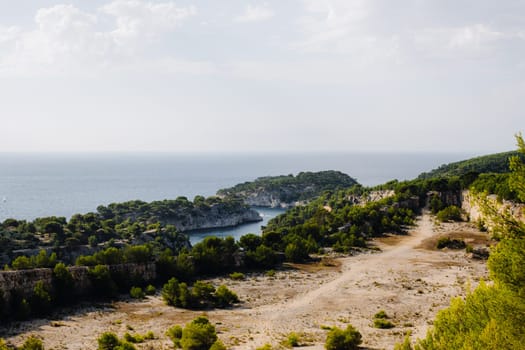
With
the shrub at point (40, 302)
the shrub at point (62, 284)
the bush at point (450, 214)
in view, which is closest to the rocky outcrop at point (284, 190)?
the bush at point (450, 214)

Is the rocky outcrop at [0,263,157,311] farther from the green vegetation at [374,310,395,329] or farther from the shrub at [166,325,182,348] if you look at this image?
the green vegetation at [374,310,395,329]

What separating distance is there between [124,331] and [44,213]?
119 meters

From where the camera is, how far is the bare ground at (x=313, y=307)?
24528mm

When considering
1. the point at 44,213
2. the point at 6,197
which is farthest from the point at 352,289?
the point at 6,197

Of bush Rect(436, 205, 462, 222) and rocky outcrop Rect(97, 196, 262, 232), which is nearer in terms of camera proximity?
bush Rect(436, 205, 462, 222)

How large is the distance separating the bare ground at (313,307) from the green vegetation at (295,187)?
109606 mm

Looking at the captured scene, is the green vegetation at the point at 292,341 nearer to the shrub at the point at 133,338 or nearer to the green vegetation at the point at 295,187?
the shrub at the point at 133,338

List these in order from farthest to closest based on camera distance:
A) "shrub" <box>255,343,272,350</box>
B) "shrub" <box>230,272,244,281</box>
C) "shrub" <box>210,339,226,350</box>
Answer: "shrub" <box>230,272,244,281</box> → "shrub" <box>255,343,272,350</box> → "shrub" <box>210,339,226,350</box>

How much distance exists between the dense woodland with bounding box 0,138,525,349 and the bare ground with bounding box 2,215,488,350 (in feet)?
8.01

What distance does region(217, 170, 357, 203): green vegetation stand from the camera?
515 ft

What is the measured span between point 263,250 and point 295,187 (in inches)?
4684

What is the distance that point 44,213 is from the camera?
129 m

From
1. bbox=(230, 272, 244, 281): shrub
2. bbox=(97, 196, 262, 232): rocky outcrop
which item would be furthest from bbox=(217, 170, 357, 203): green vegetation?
bbox=(230, 272, 244, 281): shrub

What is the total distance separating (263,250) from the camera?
43719 millimetres
